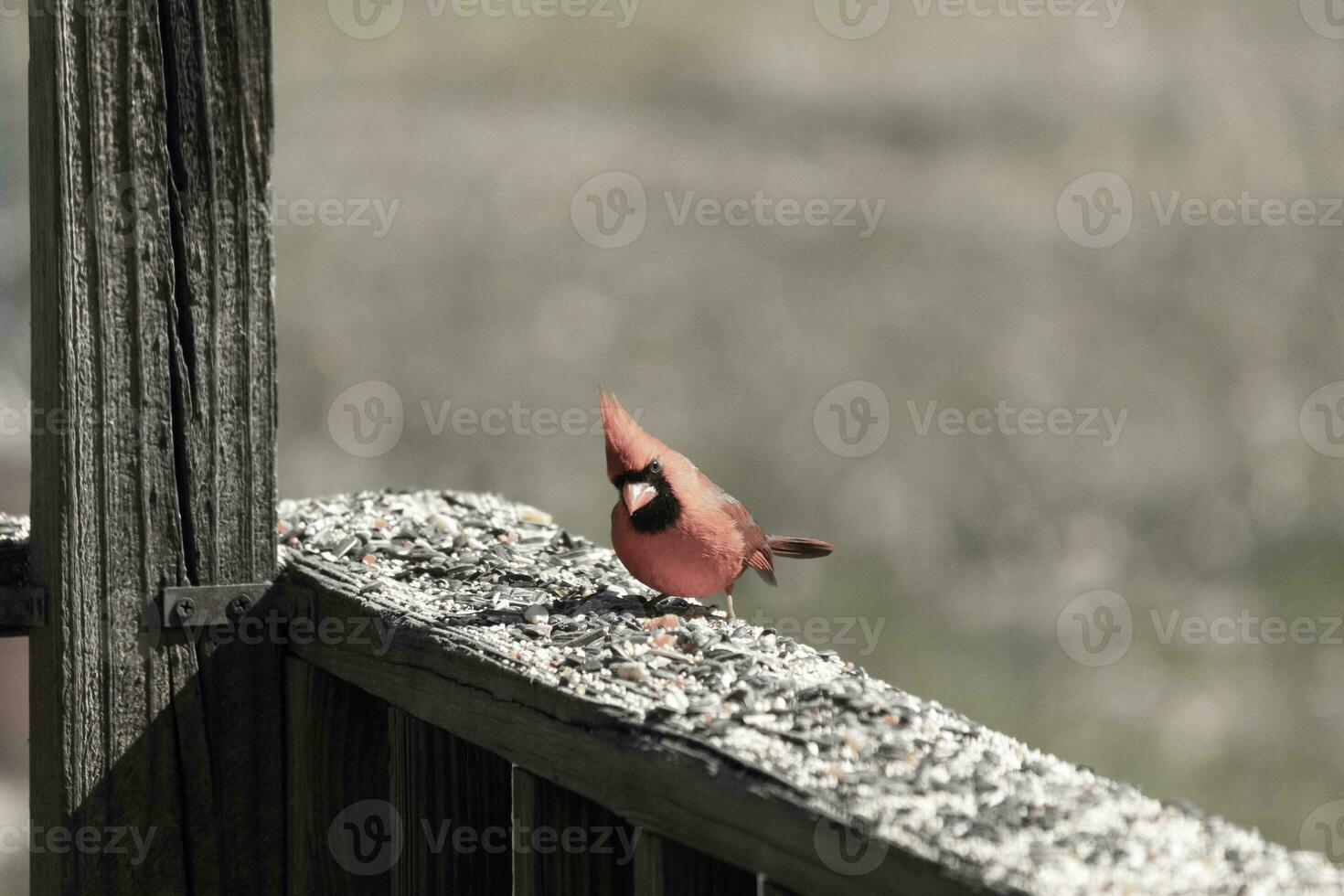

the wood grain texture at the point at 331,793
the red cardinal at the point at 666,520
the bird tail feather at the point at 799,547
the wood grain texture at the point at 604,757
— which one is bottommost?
the wood grain texture at the point at 331,793

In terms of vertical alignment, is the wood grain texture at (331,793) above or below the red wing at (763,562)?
below

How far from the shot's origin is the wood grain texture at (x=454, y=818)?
1.94 m

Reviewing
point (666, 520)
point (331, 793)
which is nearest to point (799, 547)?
point (666, 520)

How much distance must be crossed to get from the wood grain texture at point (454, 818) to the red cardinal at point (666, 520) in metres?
0.47

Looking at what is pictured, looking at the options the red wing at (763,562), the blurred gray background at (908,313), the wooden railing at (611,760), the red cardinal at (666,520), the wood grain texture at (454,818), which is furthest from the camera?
the blurred gray background at (908,313)

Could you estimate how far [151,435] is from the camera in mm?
2131

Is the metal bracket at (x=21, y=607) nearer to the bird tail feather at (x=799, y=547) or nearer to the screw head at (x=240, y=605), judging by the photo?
the screw head at (x=240, y=605)

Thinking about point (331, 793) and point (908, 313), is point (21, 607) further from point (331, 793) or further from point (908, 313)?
point (908, 313)

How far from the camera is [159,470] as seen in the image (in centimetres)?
214

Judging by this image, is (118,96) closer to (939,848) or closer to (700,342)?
(939,848)

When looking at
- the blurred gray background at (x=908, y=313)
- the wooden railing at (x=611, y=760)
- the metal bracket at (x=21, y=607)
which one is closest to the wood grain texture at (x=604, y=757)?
the wooden railing at (x=611, y=760)

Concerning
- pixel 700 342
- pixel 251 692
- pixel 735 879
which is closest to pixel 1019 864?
pixel 735 879

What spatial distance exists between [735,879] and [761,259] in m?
11.1

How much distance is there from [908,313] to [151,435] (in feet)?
34.0
